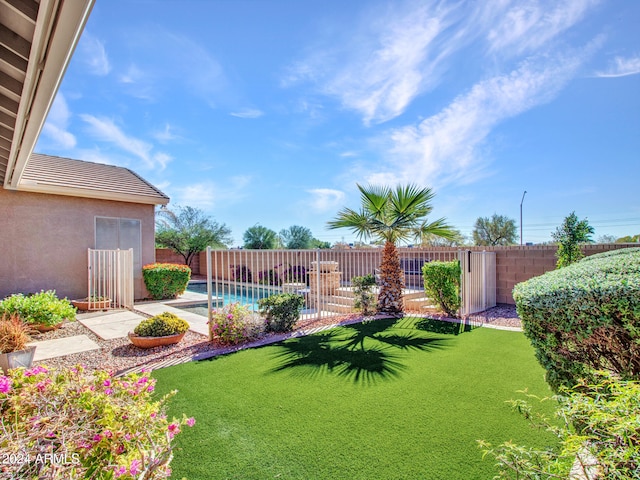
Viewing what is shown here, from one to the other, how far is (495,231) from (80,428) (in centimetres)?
A: 3671

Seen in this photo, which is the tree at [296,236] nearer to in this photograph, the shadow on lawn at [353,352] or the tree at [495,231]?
the tree at [495,231]

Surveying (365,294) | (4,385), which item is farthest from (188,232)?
(4,385)

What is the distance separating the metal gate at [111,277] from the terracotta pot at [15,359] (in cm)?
655

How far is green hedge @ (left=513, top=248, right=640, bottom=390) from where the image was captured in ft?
7.27

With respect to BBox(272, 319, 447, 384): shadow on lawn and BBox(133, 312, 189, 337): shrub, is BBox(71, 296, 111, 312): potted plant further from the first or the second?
BBox(272, 319, 447, 384): shadow on lawn

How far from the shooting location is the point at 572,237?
8398 mm

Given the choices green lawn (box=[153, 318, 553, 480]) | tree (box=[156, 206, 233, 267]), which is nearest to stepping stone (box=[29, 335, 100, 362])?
green lawn (box=[153, 318, 553, 480])

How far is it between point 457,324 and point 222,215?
27.3m

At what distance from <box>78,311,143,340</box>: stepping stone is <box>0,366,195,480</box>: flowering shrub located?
5870 mm

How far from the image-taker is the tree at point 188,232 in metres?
27.1

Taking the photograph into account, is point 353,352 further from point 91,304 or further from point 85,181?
point 85,181

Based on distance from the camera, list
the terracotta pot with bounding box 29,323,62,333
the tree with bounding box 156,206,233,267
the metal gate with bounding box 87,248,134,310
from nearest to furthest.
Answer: the terracotta pot with bounding box 29,323,62,333 < the metal gate with bounding box 87,248,134,310 < the tree with bounding box 156,206,233,267

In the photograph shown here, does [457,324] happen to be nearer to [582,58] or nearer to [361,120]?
[582,58]

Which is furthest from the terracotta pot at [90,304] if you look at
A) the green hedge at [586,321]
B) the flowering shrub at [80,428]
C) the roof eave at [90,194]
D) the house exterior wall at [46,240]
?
the green hedge at [586,321]
